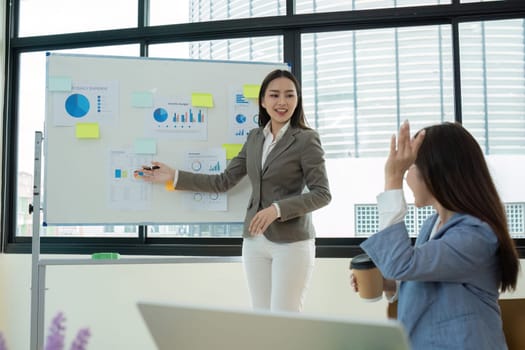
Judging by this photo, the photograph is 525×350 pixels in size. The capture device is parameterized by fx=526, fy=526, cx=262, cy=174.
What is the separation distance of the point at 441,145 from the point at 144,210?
1699 millimetres

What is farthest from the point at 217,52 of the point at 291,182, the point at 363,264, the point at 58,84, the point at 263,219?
the point at 363,264

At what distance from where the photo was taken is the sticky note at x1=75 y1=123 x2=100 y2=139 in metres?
2.55

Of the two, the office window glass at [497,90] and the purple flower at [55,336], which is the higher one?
the office window glass at [497,90]

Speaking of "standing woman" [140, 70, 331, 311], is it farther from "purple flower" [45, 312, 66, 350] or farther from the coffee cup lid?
"purple flower" [45, 312, 66, 350]

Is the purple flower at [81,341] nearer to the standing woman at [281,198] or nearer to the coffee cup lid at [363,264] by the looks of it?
the coffee cup lid at [363,264]

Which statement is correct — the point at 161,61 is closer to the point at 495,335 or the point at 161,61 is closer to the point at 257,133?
the point at 257,133

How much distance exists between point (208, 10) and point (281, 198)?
153 centimetres

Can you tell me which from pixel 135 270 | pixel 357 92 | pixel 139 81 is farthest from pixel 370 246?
pixel 135 270

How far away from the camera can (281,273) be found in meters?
2.20

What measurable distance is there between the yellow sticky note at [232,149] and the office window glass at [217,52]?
0.61 m

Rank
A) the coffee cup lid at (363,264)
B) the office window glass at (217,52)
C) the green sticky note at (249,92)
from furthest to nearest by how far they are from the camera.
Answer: the office window glass at (217,52) < the green sticky note at (249,92) < the coffee cup lid at (363,264)

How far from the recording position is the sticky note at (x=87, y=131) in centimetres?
255

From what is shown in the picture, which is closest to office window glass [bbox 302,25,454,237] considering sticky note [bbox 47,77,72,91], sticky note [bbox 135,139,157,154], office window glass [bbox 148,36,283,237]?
office window glass [bbox 148,36,283,237]

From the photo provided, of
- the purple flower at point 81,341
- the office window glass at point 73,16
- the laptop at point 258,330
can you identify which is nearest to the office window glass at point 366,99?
the office window glass at point 73,16
